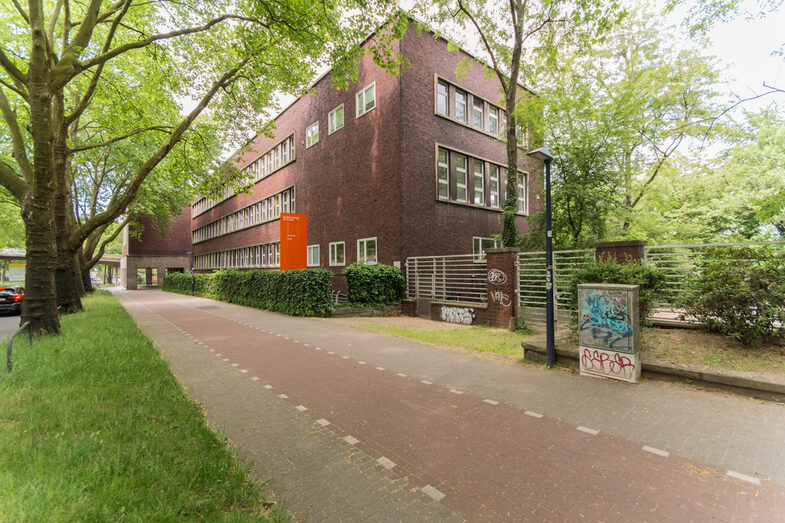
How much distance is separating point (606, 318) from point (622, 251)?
2.93m

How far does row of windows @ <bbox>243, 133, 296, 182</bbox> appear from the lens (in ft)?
83.9

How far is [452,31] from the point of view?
47.4 feet

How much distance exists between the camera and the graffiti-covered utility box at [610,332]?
5.61 metres

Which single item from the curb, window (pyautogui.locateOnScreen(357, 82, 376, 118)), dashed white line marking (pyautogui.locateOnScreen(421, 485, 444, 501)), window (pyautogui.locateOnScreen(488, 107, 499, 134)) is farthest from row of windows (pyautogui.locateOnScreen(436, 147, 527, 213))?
dashed white line marking (pyautogui.locateOnScreen(421, 485, 444, 501))

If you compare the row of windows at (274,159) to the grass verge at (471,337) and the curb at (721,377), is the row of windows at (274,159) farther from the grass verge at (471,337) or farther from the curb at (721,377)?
the curb at (721,377)

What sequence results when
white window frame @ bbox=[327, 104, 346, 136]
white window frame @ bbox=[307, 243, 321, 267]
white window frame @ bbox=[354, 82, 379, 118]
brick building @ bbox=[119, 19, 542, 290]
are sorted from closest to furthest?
brick building @ bbox=[119, 19, 542, 290] → white window frame @ bbox=[354, 82, 379, 118] → white window frame @ bbox=[327, 104, 346, 136] → white window frame @ bbox=[307, 243, 321, 267]

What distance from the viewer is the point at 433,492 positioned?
2818mm

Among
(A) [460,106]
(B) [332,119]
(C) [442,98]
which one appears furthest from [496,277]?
(B) [332,119]

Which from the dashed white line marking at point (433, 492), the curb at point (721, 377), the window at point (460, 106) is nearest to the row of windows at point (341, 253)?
the window at point (460, 106)

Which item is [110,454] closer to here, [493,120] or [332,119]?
[332,119]

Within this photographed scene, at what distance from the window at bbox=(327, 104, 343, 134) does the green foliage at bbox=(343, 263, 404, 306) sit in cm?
980

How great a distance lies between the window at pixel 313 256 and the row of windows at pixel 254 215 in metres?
4.11

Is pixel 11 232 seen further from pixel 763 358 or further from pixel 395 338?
pixel 763 358

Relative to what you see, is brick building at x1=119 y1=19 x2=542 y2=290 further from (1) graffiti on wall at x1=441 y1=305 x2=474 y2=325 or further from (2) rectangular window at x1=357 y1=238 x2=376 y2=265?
(1) graffiti on wall at x1=441 y1=305 x2=474 y2=325
